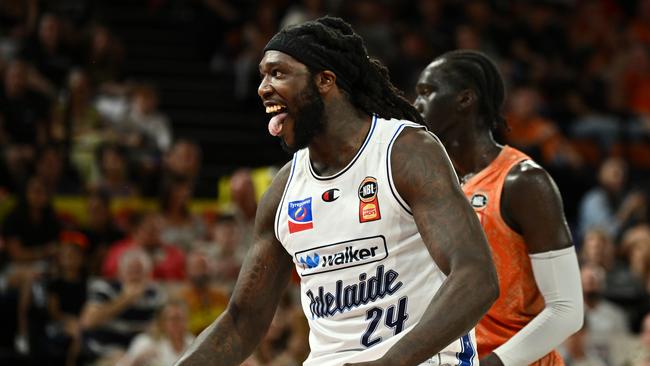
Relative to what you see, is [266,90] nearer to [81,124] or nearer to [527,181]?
[527,181]

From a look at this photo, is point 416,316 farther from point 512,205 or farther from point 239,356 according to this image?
point 512,205

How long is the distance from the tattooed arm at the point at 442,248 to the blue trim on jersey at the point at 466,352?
0.98 feet

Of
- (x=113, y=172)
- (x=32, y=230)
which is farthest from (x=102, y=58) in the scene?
(x=32, y=230)

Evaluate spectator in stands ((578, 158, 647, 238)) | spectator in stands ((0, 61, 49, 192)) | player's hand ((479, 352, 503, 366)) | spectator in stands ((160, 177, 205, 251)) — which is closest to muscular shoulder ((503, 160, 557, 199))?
player's hand ((479, 352, 503, 366))

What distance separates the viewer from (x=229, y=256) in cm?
991

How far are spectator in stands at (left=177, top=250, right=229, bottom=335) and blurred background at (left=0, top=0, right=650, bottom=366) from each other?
1 centimetres

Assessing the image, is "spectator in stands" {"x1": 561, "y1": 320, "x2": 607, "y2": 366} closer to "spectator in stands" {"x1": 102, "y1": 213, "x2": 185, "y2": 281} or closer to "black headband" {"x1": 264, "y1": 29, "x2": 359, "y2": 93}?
"spectator in stands" {"x1": 102, "y1": 213, "x2": 185, "y2": 281}

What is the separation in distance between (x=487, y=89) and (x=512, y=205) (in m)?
0.64

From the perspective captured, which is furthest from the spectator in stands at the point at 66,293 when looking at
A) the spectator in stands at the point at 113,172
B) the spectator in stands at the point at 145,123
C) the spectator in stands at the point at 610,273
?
the spectator in stands at the point at 610,273

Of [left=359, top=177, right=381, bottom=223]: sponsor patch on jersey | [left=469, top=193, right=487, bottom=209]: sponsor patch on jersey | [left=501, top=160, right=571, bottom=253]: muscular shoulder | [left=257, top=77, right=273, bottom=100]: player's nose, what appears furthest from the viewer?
[left=469, top=193, right=487, bottom=209]: sponsor patch on jersey

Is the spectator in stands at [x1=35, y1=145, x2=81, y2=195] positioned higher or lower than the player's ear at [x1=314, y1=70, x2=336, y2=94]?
lower

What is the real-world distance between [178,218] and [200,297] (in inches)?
60.9

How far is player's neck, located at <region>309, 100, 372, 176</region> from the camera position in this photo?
3.77m

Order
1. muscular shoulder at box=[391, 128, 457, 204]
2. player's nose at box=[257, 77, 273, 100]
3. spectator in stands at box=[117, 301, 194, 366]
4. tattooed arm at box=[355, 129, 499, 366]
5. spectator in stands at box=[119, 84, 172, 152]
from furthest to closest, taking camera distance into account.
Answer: spectator in stands at box=[119, 84, 172, 152] < spectator in stands at box=[117, 301, 194, 366] < player's nose at box=[257, 77, 273, 100] < muscular shoulder at box=[391, 128, 457, 204] < tattooed arm at box=[355, 129, 499, 366]
